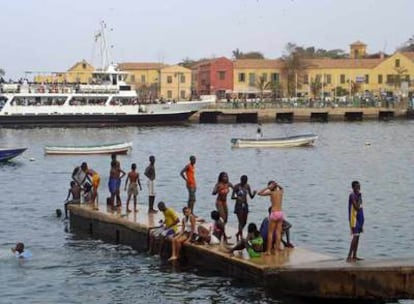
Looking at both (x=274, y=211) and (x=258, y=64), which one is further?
(x=258, y=64)

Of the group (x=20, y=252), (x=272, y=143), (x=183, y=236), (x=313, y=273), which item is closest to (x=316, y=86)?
(x=272, y=143)

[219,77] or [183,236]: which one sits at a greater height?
[219,77]

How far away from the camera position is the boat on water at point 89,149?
6619 centimetres

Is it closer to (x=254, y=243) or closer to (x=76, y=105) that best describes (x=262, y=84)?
(x=76, y=105)

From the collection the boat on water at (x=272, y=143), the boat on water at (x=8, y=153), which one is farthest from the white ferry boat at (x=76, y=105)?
the boat on water at (x=8, y=153)

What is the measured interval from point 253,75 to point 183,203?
4646 inches

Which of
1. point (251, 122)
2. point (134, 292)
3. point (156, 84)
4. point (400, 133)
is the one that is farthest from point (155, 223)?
point (156, 84)

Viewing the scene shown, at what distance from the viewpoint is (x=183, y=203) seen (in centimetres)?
3916

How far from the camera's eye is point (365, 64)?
507 ft

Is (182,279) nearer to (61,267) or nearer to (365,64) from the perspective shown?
(61,267)

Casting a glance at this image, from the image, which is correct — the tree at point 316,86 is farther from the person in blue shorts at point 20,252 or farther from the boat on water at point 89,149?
the person in blue shorts at point 20,252

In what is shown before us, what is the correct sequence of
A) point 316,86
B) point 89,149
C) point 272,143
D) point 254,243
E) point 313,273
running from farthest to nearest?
point 316,86 → point 272,143 → point 89,149 → point 254,243 → point 313,273

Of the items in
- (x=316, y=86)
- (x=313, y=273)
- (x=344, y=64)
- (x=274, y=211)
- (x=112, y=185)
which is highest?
(x=344, y=64)

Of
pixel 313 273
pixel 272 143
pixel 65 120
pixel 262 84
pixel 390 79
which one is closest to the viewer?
pixel 313 273
